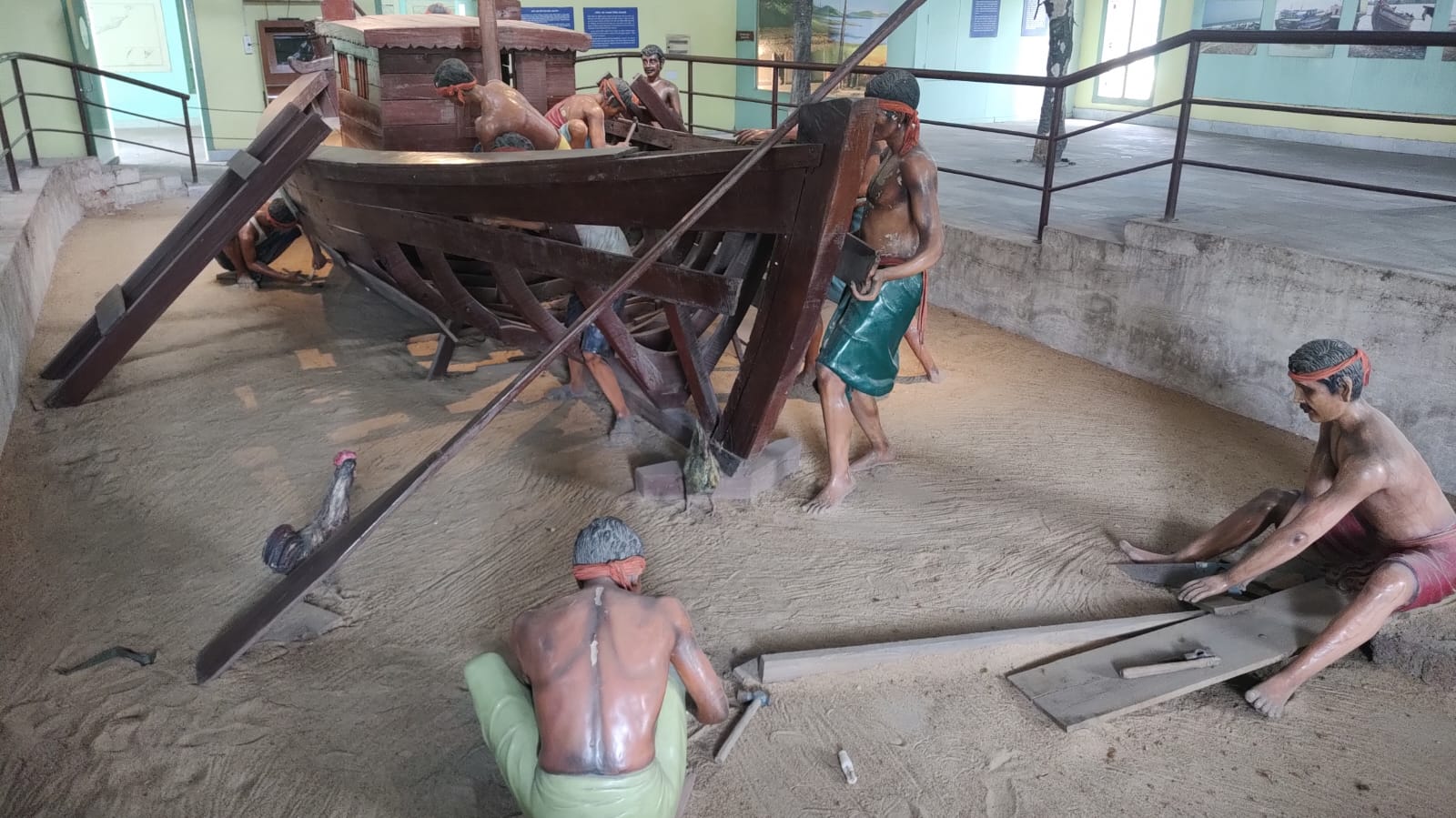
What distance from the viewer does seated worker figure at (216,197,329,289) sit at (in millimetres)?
7234

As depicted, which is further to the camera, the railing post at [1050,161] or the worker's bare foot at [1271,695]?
the railing post at [1050,161]

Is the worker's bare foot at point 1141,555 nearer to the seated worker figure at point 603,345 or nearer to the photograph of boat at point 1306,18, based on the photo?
the seated worker figure at point 603,345

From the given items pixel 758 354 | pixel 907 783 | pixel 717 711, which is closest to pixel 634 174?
pixel 758 354

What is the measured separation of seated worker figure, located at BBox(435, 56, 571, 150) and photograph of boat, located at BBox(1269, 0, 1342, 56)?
7.35m

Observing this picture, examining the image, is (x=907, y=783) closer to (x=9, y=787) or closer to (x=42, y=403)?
(x=9, y=787)

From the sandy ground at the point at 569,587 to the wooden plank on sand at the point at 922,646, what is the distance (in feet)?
0.15

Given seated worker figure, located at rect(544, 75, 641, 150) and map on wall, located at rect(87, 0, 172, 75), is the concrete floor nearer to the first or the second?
seated worker figure, located at rect(544, 75, 641, 150)

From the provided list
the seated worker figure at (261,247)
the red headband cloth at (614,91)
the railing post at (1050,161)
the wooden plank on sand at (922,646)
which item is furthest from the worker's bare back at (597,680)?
the seated worker figure at (261,247)

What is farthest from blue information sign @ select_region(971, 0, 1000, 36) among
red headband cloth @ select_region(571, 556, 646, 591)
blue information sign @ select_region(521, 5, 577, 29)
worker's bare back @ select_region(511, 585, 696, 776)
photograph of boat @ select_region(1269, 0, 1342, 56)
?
worker's bare back @ select_region(511, 585, 696, 776)

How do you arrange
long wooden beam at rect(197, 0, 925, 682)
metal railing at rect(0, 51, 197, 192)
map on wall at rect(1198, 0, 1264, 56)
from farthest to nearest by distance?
map on wall at rect(1198, 0, 1264, 56)
metal railing at rect(0, 51, 197, 192)
long wooden beam at rect(197, 0, 925, 682)

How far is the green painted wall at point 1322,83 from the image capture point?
26.3 ft

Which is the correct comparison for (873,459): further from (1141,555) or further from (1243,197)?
(1243,197)

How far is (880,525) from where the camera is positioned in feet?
12.5

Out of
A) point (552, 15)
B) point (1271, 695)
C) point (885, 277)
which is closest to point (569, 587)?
point (885, 277)
